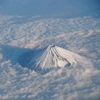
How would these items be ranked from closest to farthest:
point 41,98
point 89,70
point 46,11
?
point 41,98 < point 89,70 < point 46,11

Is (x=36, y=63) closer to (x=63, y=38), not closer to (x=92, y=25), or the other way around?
(x=63, y=38)

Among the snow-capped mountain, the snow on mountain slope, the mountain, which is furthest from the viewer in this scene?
the mountain

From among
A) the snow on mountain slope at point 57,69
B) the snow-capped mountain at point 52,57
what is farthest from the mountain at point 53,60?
the snow on mountain slope at point 57,69

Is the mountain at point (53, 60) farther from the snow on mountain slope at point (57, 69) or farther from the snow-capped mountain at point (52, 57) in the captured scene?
the snow on mountain slope at point (57, 69)

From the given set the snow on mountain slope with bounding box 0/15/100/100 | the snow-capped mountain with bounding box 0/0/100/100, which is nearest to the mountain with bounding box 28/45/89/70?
the snow-capped mountain with bounding box 0/0/100/100

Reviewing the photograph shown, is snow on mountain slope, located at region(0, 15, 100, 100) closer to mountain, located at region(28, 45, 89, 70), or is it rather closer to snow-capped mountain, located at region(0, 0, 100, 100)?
snow-capped mountain, located at region(0, 0, 100, 100)

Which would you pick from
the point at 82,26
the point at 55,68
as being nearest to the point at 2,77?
the point at 55,68

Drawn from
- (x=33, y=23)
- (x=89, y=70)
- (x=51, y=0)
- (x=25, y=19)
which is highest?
(x=51, y=0)

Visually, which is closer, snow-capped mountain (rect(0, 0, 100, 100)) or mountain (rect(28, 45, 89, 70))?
snow-capped mountain (rect(0, 0, 100, 100))

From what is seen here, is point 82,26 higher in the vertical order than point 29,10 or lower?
lower

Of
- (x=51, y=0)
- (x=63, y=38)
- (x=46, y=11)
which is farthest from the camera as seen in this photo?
(x=51, y=0)

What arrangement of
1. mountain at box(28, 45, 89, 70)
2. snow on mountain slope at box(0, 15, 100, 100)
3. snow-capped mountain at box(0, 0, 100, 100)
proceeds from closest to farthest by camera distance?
1. snow on mountain slope at box(0, 15, 100, 100)
2. snow-capped mountain at box(0, 0, 100, 100)
3. mountain at box(28, 45, 89, 70)
